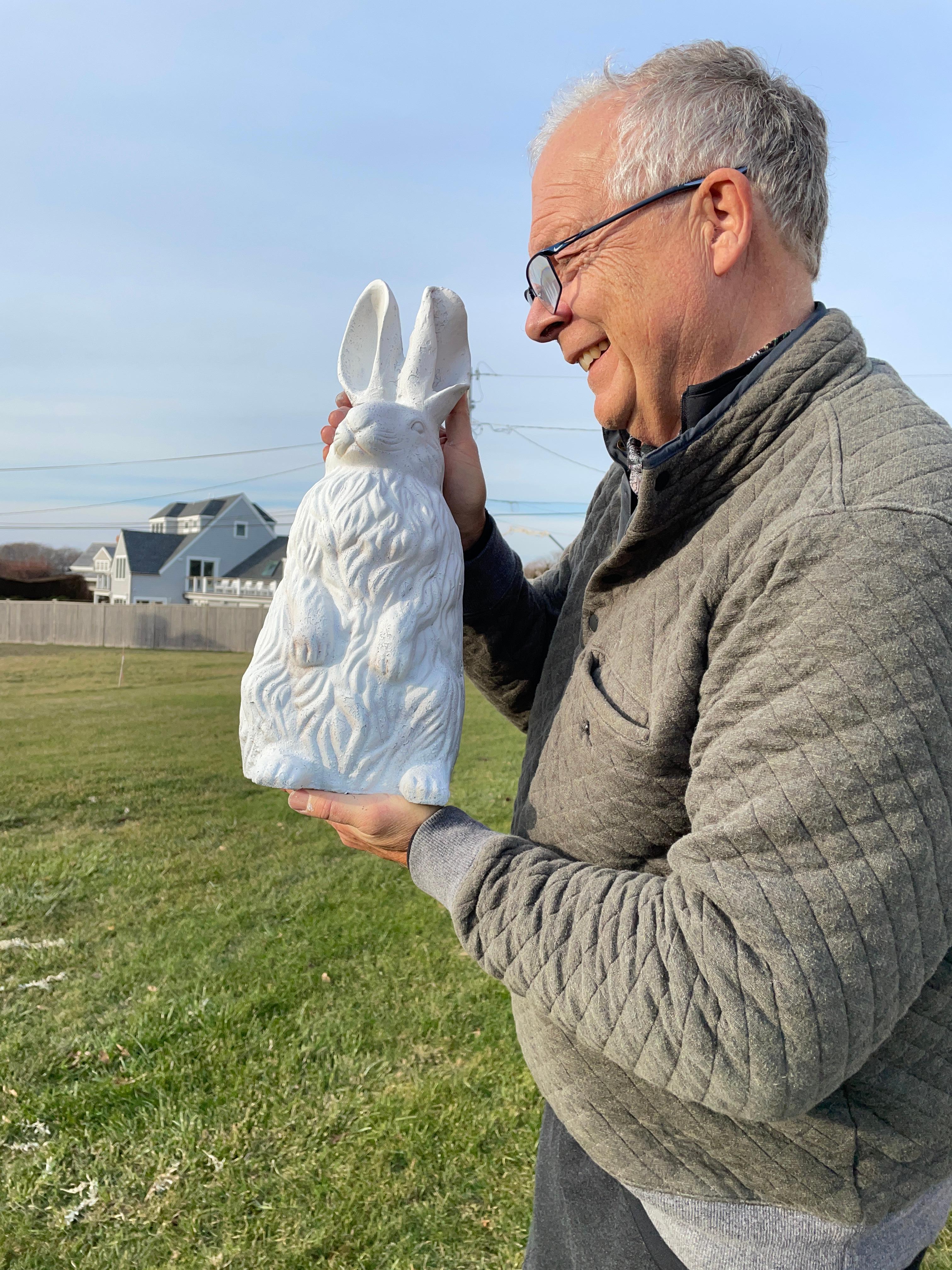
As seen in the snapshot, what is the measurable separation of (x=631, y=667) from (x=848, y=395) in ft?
1.43

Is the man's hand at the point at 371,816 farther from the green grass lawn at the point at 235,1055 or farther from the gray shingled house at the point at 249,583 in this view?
the gray shingled house at the point at 249,583

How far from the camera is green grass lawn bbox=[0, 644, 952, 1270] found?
8.27 ft

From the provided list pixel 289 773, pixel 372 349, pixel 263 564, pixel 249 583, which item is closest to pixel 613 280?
pixel 372 349

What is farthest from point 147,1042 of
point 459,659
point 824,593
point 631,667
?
point 824,593

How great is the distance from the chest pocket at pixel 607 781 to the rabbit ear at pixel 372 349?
0.80 metres

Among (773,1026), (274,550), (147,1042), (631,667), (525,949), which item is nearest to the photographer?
(773,1026)

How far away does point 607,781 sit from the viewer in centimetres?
124

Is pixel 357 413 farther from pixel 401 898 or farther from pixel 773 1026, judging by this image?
pixel 401 898

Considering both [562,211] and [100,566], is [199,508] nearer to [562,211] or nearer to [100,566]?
[100,566]

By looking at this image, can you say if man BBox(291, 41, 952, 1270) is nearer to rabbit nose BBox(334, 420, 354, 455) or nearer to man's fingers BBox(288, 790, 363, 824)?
man's fingers BBox(288, 790, 363, 824)

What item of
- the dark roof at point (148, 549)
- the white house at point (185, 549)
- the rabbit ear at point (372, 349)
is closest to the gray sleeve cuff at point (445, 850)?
the rabbit ear at point (372, 349)

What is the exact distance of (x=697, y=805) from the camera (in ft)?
3.17

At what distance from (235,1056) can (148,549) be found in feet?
48.6

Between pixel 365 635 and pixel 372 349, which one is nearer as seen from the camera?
pixel 365 635
